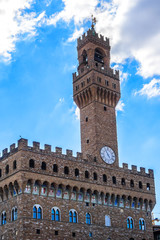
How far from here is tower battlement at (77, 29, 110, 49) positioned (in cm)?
5801

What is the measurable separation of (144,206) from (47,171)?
17.6 metres

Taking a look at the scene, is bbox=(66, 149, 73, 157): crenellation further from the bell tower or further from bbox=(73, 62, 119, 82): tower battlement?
bbox=(73, 62, 119, 82): tower battlement

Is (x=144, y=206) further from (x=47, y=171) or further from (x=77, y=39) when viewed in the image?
(x=77, y=39)

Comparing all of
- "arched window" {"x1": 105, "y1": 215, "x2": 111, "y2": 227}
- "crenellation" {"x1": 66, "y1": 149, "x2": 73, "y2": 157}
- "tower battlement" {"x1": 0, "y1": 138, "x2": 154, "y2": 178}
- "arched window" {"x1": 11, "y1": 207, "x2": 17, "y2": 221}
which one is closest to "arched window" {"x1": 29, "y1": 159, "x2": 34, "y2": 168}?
"tower battlement" {"x1": 0, "y1": 138, "x2": 154, "y2": 178}

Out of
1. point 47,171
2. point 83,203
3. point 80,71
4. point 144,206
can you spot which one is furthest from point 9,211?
point 80,71

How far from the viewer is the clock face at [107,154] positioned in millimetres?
50803

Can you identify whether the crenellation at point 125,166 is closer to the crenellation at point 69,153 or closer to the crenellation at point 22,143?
the crenellation at point 69,153

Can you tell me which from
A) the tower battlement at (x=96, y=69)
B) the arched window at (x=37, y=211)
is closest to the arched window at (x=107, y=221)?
the arched window at (x=37, y=211)

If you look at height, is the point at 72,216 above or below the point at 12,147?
below

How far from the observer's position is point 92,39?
2287 inches

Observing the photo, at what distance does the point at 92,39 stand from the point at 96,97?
33.6ft

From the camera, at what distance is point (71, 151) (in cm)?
4675

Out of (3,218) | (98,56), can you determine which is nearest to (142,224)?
(3,218)

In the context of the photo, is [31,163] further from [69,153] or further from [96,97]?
[96,97]
